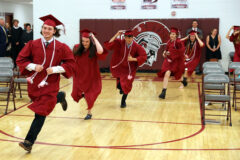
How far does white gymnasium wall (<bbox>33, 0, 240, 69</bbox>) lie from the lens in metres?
15.2

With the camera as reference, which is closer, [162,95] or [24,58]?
[24,58]

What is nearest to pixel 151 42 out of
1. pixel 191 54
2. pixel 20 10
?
pixel 191 54

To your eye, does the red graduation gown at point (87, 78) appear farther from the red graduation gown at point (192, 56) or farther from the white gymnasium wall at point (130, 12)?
the white gymnasium wall at point (130, 12)

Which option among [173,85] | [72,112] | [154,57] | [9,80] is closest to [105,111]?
[72,112]

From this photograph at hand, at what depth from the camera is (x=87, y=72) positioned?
7.54 meters

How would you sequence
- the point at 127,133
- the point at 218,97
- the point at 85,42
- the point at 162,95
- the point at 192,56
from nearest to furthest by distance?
1. the point at 127,133
2. the point at 85,42
3. the point at 218,97
4. the point at 162,95
5. the point at 192,56

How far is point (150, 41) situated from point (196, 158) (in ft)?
35.4

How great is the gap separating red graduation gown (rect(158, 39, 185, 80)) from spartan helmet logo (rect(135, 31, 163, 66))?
4.80m

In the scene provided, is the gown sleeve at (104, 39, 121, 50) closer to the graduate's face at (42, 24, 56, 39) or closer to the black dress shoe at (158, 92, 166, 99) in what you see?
the black dress shoe at (158, 92, 166, 99)

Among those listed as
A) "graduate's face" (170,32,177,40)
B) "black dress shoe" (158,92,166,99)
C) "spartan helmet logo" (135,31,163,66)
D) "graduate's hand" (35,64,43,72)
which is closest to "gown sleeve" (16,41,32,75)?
"graduate's hand" (35,64,43,72)

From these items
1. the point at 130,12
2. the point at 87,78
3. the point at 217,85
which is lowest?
the point at 217,85

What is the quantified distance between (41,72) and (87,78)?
221 cm

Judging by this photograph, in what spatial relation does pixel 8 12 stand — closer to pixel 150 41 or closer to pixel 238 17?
pixel 150 41

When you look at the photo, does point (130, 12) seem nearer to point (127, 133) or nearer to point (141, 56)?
point (141, 56)
